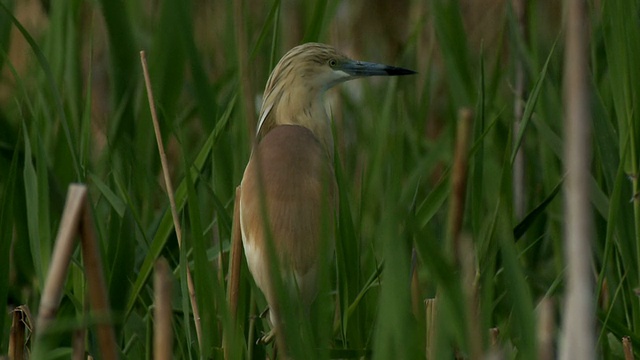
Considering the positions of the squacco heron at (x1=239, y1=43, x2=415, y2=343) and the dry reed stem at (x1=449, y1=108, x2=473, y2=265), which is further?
the squacco heron at (x1=239, y1=43, x2=415, y2=343)

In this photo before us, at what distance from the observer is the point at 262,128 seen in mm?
1916

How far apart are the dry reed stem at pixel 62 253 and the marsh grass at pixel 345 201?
125 mm

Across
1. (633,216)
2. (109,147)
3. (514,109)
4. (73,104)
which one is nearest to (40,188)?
(109,147)

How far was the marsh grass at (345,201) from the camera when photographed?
1187 mm

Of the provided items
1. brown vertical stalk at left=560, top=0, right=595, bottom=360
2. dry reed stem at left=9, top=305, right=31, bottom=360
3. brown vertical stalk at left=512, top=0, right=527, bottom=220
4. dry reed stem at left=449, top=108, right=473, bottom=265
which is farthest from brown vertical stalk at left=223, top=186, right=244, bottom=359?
brown vertical stalk at left=560, top=0, right=595, bottom=360

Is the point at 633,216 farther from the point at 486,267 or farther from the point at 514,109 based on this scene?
the point at 514,109

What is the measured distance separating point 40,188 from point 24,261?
334 millimetres

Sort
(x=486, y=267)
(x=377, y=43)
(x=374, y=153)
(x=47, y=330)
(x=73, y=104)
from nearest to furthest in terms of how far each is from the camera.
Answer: (x=47, y=330) → (x=486, y=267) → (x=374, y=153) → (x=73, y=104) → (x=377, y=43)

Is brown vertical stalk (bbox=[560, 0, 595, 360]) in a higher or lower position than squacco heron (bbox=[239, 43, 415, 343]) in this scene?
higher

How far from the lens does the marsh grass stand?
119 cm

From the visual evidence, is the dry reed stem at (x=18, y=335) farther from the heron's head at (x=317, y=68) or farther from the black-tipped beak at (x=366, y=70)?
the black-tipped beak at (x=366, y=70)

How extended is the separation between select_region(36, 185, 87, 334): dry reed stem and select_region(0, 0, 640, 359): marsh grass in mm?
125

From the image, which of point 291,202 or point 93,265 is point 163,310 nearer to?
point 93,265

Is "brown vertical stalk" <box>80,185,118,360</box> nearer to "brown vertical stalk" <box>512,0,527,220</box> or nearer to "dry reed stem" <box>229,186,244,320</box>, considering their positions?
"dry reed stem" <box>229,186,244,320</box>
